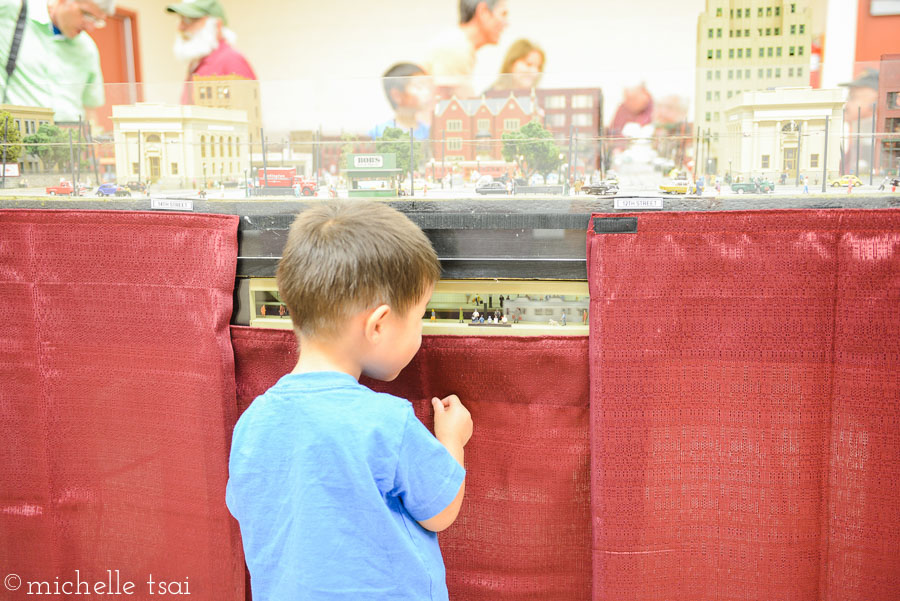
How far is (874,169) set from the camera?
993 millimetres

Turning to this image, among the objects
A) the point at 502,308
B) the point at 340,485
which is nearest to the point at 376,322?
the point at 340,485

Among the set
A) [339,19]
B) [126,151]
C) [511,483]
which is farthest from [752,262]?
[339,19]

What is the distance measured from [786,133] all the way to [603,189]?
280mm

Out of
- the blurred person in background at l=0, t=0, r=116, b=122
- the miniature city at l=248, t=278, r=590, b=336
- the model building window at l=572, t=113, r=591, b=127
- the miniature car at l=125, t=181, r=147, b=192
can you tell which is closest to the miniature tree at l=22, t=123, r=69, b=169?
the miniature car at l=125, t=181, r=147, b=192

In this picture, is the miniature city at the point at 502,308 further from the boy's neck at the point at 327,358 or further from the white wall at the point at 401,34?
the white wall at the point at 401,34

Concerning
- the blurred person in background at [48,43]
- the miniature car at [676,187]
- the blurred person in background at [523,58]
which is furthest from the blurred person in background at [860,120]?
the blurred person in background at [523,58]

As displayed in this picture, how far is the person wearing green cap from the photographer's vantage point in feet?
11.1

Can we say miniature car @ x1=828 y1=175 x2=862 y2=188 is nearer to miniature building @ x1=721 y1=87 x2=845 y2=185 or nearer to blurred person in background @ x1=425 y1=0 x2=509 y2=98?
miniature building @ x1=721 y1=87 x2=845 y2=185

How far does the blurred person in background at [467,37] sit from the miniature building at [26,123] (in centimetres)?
241

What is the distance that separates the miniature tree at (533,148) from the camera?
41.7 inches

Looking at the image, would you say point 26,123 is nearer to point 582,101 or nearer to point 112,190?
point 112,190

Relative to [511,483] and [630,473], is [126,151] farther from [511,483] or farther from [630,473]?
[630,473]

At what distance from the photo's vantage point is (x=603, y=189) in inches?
41.3

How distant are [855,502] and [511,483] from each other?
0.47 metres
